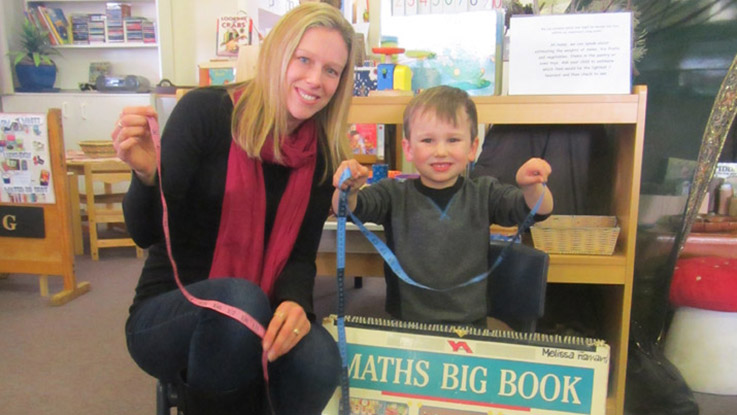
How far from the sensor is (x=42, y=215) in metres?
2.19

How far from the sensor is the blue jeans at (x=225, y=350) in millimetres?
872

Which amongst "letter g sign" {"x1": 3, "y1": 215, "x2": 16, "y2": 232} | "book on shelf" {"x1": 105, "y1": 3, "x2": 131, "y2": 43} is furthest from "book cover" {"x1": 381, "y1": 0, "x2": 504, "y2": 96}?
"book on shelf" {"x1": 105, "y1": 3, "x2": 131, "y2": 43}

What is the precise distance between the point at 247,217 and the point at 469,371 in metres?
0.51

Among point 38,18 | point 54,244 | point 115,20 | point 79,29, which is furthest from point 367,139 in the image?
point 38,18

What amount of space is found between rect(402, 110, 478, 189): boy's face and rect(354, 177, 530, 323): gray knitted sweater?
0.06 m

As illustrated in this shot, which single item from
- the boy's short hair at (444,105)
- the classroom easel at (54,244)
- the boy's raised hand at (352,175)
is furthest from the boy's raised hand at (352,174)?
the classroom easel at (54,244)

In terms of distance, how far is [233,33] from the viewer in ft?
10.9

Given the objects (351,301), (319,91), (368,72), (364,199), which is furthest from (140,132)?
(351,301)

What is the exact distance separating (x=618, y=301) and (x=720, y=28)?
3.47 ft

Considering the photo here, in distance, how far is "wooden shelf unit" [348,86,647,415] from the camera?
46.8 inches

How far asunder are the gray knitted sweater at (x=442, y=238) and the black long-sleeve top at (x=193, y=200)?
0.20 m

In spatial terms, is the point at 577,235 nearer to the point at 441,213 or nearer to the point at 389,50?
the point at 441,213

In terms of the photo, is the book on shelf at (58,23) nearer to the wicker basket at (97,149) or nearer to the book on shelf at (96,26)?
the book on shelf at (96,26)

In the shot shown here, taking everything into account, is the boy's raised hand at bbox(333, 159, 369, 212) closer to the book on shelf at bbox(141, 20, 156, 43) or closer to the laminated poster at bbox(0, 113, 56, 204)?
the laminated poster at bbox(0, 113, 56, 204)
